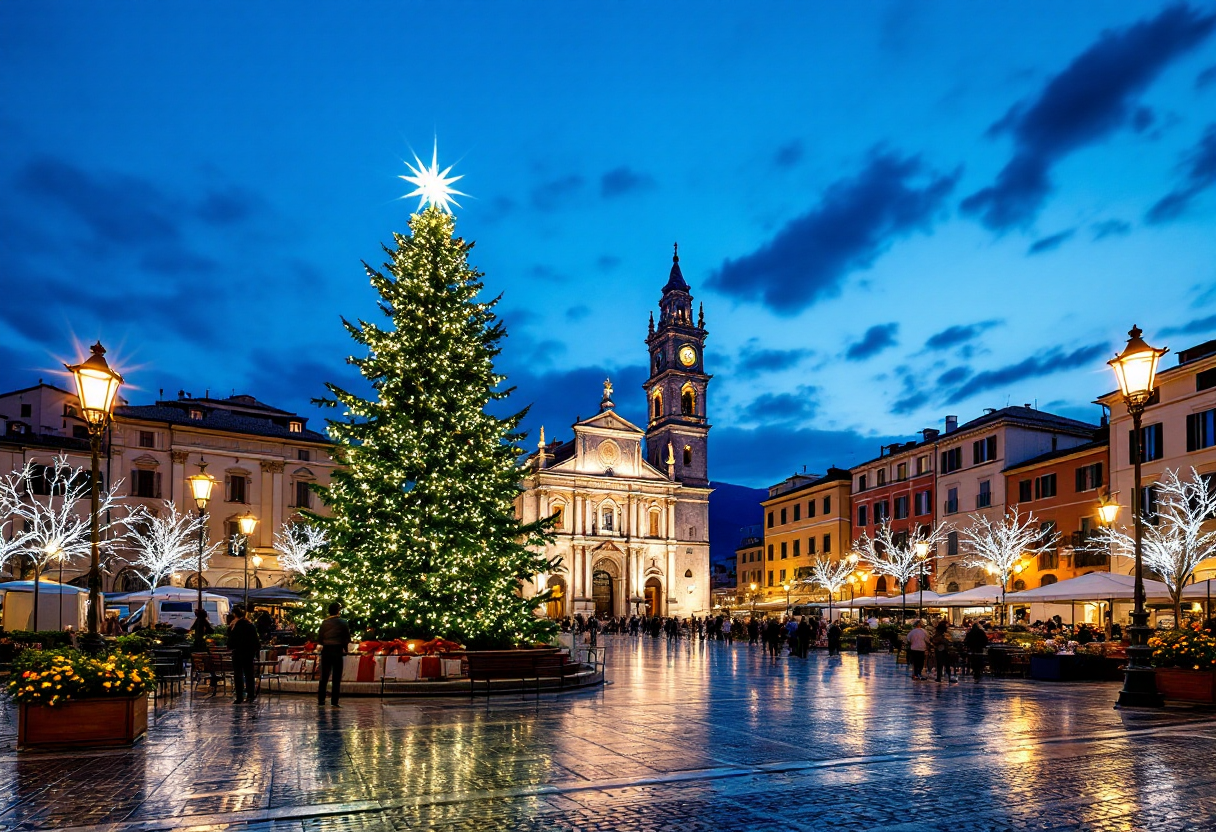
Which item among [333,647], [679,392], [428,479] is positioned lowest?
[333,647]

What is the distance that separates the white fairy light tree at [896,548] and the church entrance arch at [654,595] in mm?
22593

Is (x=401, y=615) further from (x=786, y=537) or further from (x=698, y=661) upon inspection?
(x=786, y=537)

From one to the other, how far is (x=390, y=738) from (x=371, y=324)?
11.3m

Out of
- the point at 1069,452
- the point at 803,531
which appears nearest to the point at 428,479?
the point at 1069,452

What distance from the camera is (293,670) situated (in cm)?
1742

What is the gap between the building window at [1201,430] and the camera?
33281mm

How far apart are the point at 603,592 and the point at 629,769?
2731 inches

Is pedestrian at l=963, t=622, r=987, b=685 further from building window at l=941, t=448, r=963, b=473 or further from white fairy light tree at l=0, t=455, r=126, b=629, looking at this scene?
white fairy light tree at l=0, t=455, r=126, b=629

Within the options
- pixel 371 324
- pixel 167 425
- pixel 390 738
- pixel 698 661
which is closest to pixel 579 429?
pixel 167 425

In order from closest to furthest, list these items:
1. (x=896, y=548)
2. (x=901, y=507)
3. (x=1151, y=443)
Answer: (x=1151, y=443) → (x=896, y=548) → (x=901, y=507)

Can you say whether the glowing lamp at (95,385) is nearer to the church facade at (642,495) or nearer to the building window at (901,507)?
the building window at (901,507)

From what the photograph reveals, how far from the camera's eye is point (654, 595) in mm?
78188

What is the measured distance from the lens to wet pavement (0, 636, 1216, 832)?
708 cm

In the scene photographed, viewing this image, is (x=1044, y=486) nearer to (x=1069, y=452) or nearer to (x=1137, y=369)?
(x=1069, y=452)
